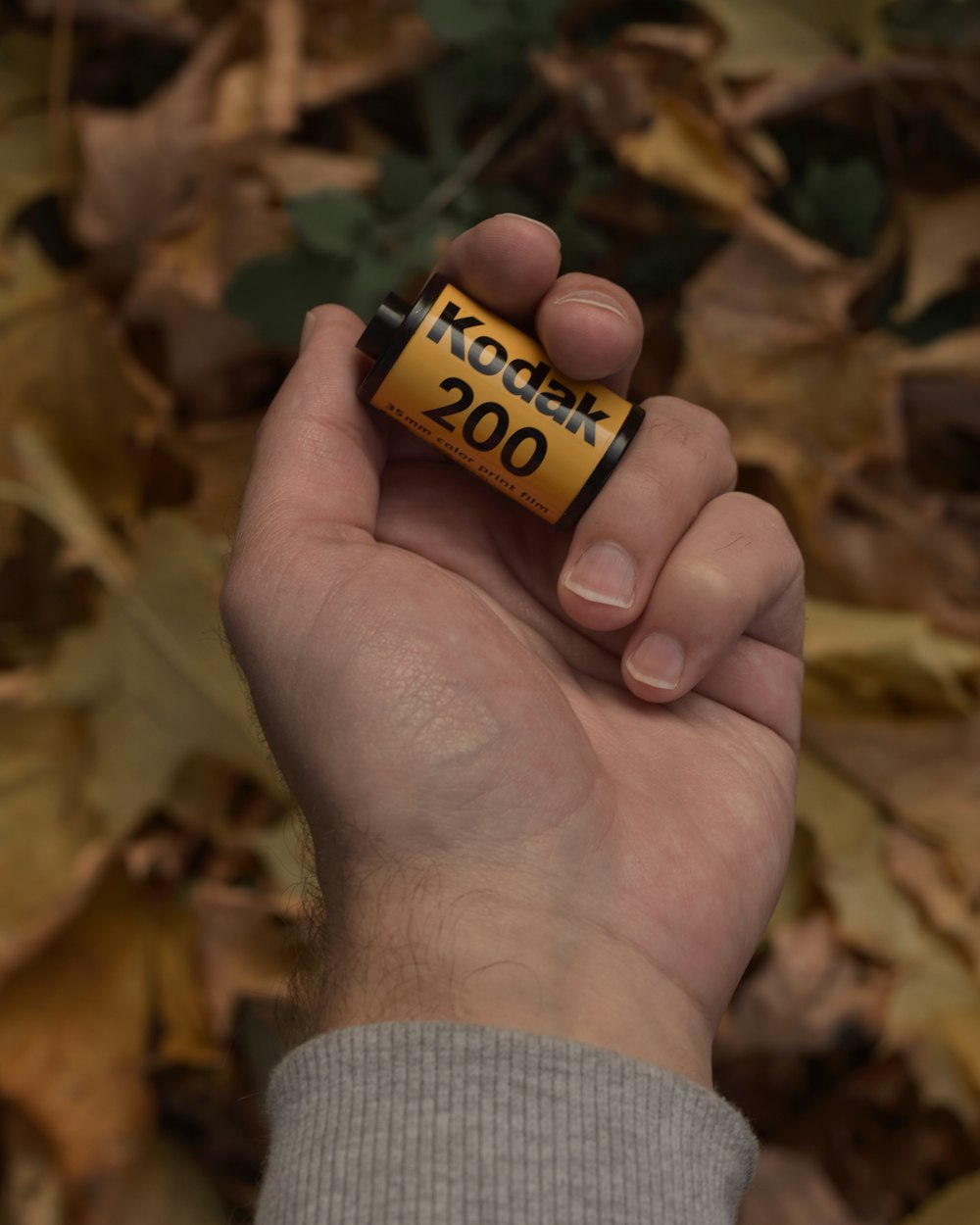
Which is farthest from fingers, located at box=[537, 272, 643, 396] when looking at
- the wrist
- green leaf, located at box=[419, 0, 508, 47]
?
green leaf, located at box=[419, 0, 508, 47]

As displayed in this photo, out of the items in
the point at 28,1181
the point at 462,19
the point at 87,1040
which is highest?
the point at 462,19

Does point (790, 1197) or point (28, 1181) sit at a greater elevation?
point (790, 1197)

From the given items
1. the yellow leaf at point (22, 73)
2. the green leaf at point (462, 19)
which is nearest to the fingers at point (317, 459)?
the green leaf at point (462, 19)

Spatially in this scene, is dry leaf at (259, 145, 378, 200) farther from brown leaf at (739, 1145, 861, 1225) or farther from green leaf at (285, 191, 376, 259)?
brown leaf at (739, 1145, 861, 1225)

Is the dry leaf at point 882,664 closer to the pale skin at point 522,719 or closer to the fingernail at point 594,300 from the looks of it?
the pale skin at point 522,719

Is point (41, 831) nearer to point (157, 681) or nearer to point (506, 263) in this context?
point (157, 681)

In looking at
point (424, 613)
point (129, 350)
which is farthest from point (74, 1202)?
point (129, 350)

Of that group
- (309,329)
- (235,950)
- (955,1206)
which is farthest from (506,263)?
(955,1206)
